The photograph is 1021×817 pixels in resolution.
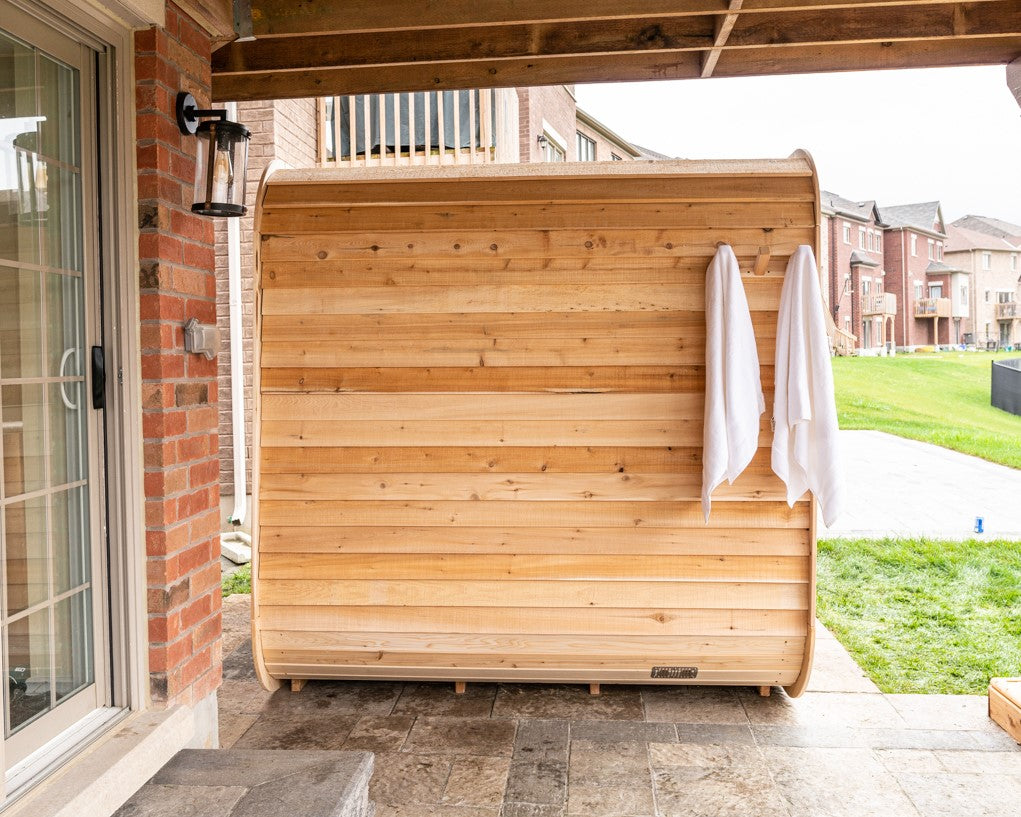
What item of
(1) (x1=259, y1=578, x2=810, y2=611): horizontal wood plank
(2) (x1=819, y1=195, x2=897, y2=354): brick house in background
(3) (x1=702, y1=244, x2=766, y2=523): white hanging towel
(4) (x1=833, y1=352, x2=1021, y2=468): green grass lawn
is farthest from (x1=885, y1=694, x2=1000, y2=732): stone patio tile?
(2) (x1=819, y1=195, x2=897, y2=354): brick house in background

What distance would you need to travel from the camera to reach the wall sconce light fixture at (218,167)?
2.63 m

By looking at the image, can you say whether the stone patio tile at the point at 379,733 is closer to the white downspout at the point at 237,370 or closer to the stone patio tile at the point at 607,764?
the stone patio tile at the point at 607,764

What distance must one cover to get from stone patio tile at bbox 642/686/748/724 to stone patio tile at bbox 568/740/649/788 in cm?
34

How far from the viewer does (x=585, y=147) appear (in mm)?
20734

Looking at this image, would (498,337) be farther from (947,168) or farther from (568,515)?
(947,168)

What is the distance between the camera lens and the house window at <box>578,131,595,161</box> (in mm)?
20312

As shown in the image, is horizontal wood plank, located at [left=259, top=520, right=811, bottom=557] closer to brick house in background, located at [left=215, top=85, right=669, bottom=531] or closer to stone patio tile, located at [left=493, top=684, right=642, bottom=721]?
stone patio tile, located at [left=493, top=684, right=642, bottom=721]

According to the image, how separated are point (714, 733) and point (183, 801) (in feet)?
6.52

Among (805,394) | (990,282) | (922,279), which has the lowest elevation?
(805,394)

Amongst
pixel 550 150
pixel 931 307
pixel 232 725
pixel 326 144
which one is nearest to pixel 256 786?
pixel 232 725

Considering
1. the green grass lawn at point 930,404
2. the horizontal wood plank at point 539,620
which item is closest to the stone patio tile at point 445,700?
the horizontal wood plank at point 539,620

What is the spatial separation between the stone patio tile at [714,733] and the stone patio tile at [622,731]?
41mm

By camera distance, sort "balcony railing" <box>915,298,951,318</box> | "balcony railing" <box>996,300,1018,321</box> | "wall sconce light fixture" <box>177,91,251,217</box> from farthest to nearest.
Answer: "balcony railing" <box>996,300,1018,321</box> → "balcony railing" <box>915,298,951,318</box> → "wall sconce light fixture" <box>177,91,251,217</box>

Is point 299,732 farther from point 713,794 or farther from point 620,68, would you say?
point 620,68
